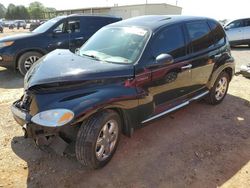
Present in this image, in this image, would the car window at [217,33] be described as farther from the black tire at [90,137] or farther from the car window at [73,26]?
the car window at [73,26]

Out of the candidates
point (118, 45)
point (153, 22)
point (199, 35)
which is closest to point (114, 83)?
point (118, 45)

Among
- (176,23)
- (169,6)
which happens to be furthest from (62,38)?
(169,6)

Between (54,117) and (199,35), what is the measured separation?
3045 millimetres

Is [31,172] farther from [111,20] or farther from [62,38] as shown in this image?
[111,20]

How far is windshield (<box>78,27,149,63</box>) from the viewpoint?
3519 millimetres

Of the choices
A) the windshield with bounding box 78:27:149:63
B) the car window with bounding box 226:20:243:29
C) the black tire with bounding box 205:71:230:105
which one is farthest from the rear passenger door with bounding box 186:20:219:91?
the car window with bounding box 226:20:243:29

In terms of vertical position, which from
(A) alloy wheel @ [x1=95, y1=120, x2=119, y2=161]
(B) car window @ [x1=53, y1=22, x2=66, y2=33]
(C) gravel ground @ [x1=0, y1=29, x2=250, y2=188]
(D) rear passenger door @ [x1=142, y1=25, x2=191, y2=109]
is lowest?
(C) gravel ground @ [x1=0, y1=29, x2=250, y2=188]

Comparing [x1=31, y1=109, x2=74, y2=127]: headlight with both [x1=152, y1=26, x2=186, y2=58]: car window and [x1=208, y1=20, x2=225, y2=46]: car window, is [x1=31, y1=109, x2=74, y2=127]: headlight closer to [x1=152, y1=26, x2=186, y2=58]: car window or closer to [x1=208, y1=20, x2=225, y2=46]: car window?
[x1=152, y1=26, x2=186, y2=58]: car window

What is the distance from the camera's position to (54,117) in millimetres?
2652

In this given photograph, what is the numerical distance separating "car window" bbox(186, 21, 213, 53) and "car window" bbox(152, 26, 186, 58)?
303 millimetres

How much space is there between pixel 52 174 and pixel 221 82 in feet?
12.5

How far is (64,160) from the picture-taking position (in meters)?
3.33

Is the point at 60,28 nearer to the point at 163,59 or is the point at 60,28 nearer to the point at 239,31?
the point at 163,59

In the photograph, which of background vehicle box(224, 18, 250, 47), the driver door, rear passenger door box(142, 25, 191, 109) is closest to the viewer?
the driver door
